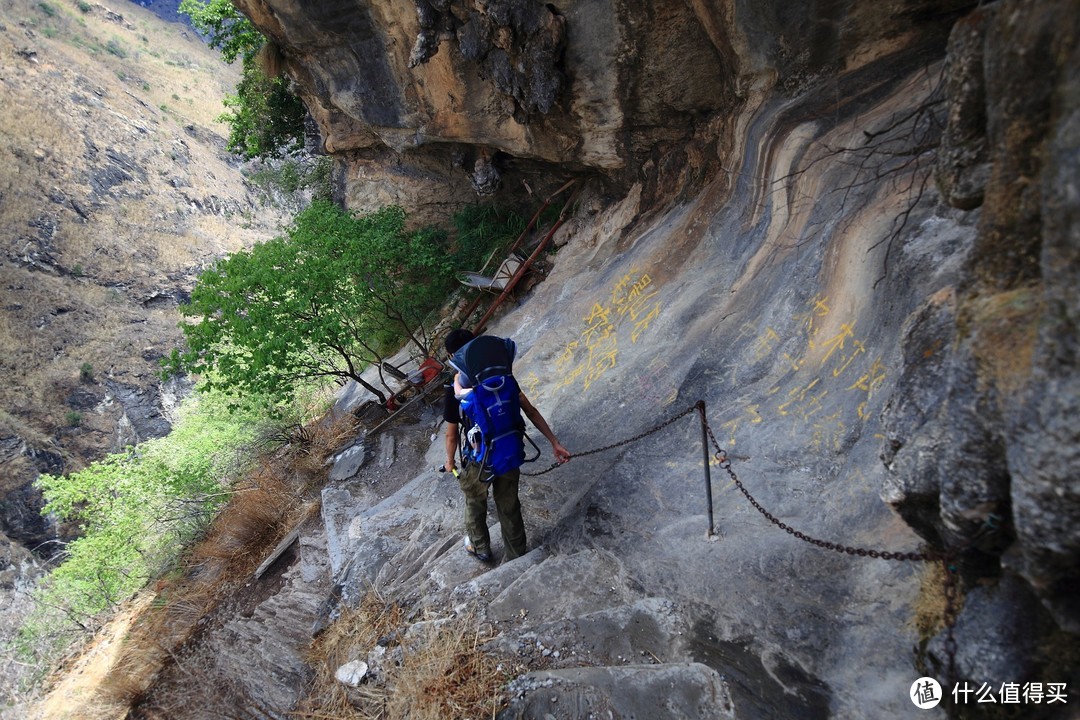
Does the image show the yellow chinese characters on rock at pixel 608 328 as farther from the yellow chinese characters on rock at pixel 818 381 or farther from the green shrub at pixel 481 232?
the green shrub at pixel 481 232

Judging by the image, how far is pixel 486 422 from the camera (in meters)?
4.04

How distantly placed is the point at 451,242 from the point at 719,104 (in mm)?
6351

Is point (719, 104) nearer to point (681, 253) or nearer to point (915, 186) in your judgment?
point (681, 253)

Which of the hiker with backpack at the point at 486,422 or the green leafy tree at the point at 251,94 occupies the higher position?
the green leafy tree at the point at 251,94

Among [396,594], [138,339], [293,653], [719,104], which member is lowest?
[138,339]

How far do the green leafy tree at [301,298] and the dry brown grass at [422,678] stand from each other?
→ 175 inches

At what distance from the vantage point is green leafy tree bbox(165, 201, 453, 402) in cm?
732

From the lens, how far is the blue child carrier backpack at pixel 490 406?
3961mm

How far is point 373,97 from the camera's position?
907 centimetres

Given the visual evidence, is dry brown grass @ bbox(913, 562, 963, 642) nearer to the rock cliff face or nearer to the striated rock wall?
the rock cliff face

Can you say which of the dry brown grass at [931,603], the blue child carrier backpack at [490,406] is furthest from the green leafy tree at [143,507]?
the dry brown grass at [931,603]

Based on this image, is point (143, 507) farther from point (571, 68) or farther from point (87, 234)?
point (87, 234)

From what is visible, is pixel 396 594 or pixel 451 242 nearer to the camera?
pixel 396 594

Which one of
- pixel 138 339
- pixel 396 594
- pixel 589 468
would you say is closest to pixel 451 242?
pixel 589 468
